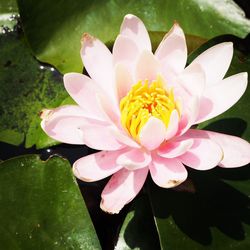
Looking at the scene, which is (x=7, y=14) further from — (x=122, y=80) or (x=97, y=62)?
(x=122, y=80)

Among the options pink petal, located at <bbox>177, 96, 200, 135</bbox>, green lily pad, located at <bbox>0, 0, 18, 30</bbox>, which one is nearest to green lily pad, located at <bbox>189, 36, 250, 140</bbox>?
pink petal, located at <bbox>177, 96, 200, 135</bbox>

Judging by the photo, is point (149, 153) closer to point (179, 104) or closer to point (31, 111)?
point (179, 104)

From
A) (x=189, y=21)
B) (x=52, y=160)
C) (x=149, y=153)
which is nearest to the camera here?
(x=149, y=153)

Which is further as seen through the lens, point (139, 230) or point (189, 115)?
point (139, 230)

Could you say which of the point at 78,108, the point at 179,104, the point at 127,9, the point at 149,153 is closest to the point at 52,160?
the point at 78,108

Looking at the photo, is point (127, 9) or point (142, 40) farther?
point (127, 9)

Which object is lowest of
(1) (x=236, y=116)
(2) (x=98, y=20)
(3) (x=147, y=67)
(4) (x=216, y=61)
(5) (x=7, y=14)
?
(5) (x=7, y=14)

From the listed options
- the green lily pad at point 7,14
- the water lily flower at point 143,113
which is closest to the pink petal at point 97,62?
the water lily flower at point 143,113

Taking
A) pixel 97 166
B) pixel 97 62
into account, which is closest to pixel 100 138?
pixel 97 166
